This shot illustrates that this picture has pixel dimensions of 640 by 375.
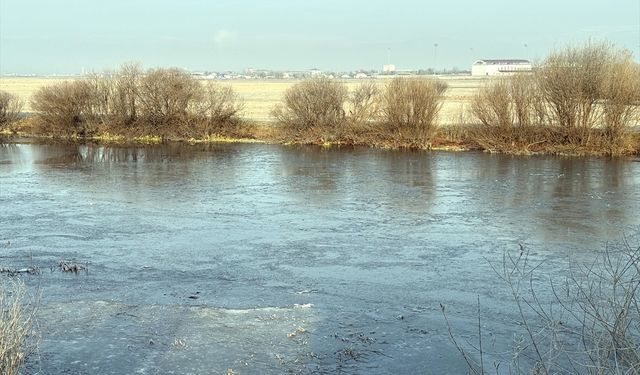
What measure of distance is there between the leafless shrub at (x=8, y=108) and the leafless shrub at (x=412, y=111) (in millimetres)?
23998

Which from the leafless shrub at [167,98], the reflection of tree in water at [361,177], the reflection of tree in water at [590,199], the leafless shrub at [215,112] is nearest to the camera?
the reflection of tree in water at [590,199]

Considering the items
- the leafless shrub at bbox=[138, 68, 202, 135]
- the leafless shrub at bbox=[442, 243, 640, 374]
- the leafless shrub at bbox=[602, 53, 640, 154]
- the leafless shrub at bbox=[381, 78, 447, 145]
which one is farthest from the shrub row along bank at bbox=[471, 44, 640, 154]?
the leafless shrub at bbox=[442, 243, 640, 374]

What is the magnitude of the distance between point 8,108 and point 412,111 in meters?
25.8

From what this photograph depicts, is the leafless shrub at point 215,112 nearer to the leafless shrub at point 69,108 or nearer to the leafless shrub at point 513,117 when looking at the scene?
the leafless shrub at point 69,108

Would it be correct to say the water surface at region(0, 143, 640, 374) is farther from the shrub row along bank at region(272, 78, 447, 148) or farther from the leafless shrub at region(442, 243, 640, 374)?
the shrub row along bank at region(272, 78, 447, 148)

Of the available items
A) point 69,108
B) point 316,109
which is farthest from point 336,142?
point 69,108

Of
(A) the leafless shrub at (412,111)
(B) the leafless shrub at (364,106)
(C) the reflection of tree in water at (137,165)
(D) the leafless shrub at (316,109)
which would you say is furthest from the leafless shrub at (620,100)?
(C) the reflection of tree in water at (137,165)

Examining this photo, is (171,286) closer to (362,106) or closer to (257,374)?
(257,374)

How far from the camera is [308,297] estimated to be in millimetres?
10148

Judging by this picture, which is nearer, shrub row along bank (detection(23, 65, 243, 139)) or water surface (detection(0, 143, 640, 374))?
water surface (detection(0, 143, 640, 374))

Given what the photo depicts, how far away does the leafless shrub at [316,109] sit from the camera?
111 ft

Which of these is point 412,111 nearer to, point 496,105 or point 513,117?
point 496,105

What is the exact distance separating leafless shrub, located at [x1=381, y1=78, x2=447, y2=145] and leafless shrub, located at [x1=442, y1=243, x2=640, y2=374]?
65.5 feet

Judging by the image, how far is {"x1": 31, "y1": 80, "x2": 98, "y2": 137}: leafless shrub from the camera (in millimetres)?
38438
